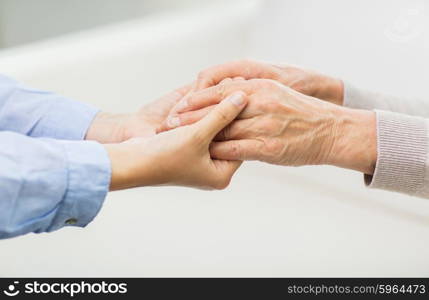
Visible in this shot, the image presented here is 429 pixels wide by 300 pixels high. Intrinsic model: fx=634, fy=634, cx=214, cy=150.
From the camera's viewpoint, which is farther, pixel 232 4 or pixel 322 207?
pixel 232 4

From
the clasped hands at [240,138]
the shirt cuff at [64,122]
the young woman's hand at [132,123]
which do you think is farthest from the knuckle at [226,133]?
the shirt cuff at [64,122]

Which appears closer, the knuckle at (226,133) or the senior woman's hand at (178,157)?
the senior woman's hand at (178,157)

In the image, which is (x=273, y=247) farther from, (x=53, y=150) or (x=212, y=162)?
(x=53, y=150)

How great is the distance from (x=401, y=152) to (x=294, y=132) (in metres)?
0.14

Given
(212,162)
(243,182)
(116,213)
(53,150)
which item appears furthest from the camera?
(243,182)

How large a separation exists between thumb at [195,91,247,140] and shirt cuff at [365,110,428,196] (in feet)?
0.62

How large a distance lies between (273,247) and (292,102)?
0.35m

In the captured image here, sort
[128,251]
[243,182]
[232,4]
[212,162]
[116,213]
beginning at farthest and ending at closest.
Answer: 1. [232,4]
2. [243,182]
3. [116,213]
4. [128,251]
5. [212,162]

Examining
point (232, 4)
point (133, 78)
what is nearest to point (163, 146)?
point (133, 78)

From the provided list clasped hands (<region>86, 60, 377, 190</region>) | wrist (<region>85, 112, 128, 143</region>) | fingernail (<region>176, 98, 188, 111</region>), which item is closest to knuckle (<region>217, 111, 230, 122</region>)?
clasped hands (<region>86, 60, 377, 190</region>)

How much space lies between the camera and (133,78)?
4.06 ft

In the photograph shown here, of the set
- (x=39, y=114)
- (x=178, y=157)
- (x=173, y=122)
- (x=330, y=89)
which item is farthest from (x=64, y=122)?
(x=330, y=89)

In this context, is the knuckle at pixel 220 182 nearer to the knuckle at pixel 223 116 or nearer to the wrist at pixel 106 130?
the knuckle at pixel 223 116

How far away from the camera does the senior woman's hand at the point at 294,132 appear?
33.4 inches
